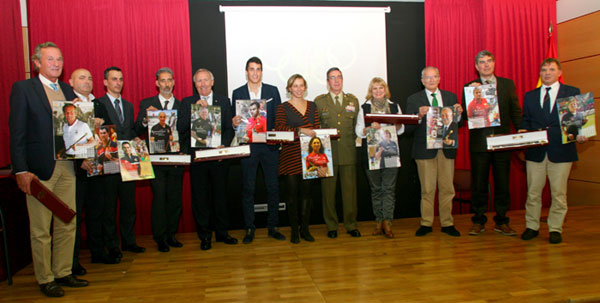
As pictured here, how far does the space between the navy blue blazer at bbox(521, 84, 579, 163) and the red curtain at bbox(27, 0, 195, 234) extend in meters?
3.83

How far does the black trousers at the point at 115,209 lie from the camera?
3.76m

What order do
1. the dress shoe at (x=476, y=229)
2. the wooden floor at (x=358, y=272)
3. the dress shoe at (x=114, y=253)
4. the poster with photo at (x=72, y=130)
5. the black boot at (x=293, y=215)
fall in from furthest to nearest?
the dress shoe at (x=476, y=229), the black boot at (x=293, y=215), the dress shoe at (x=114, y=253), the poster with photo at (x=72, y=130), the wooden floor at (x=358, y=272)

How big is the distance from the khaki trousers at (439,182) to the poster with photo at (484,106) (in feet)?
1.60

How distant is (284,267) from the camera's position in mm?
3318

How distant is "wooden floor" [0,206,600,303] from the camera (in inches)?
107

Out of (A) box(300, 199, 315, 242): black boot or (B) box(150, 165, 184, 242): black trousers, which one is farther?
(A) box(300, 199, 315, 242): black boot

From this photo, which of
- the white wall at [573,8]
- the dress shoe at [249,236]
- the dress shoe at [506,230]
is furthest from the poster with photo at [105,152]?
the white wall at [573,8]

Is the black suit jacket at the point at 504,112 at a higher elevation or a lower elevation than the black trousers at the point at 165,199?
higher

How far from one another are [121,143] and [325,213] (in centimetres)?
218

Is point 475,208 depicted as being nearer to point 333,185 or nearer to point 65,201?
point 333,185

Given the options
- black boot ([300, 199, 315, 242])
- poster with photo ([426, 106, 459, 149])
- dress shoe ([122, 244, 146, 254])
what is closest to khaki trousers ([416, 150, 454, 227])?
poster with photo ([426, 106, 459, 149])

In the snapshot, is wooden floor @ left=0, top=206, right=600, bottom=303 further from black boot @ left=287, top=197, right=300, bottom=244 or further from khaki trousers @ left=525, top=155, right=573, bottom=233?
khaki trousers @ left=525, top=155, right=573, bottom=233

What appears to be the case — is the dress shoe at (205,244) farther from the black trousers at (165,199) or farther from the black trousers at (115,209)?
the black trousers at (115,209)

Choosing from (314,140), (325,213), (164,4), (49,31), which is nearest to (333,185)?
(325,213)
